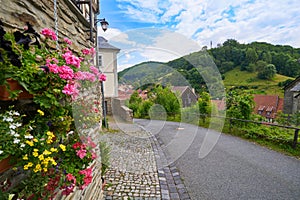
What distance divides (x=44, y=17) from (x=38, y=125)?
76 cm

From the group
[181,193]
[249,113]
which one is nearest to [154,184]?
[181,193]

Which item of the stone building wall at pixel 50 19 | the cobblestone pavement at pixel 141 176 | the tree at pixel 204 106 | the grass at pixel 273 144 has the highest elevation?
the stone building wall at pixel 50 19

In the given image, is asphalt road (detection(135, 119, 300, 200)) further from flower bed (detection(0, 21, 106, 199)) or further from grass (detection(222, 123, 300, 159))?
flower bed (detection(0, 21, 106, 199))

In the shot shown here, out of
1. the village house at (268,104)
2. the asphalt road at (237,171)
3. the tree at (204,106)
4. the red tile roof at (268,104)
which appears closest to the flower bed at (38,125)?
the asphalt road at (237,171)

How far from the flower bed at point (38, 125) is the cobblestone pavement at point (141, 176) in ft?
4.90

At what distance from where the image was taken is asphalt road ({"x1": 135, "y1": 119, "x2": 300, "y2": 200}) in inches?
88.1

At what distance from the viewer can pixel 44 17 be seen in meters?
1.04

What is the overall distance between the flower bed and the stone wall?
6 centimetres

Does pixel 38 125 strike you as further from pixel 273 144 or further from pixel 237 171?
pixel 273 144

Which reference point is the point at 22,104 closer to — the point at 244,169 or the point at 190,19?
the point at 190,19

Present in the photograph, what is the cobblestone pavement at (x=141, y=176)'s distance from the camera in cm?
221

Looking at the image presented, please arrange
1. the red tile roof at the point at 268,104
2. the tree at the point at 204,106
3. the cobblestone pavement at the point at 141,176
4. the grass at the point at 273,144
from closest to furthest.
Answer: the cobblestone pavement at the point at 141,176
the grass at the point at 273,144
the tree at the point at 204,106
the red tile roof at the point at 268,104

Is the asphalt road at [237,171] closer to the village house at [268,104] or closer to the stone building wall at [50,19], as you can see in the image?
the stone building wall at [50,19]

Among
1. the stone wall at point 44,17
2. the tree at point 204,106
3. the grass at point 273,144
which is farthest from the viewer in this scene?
the tree at point 204,106
